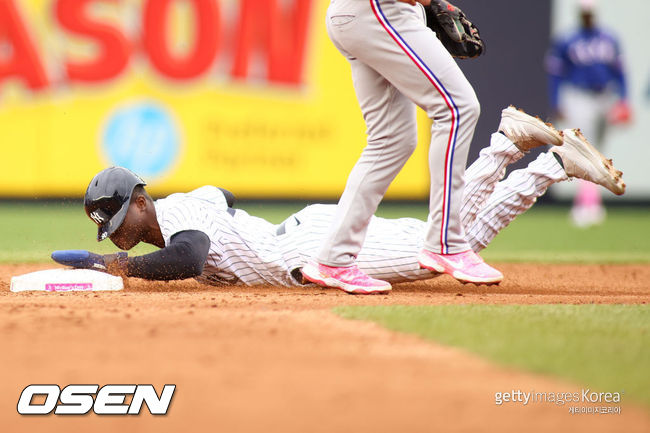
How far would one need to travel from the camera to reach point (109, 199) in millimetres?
4559

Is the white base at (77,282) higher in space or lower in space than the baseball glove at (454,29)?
lower

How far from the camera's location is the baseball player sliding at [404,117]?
4.27 m

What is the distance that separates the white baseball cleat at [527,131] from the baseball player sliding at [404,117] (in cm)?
50

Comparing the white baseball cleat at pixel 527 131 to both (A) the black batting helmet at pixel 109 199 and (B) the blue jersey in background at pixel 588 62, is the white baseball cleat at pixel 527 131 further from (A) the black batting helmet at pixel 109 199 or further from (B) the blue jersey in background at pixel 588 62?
(B) the blue jersey in background at pixel 588 62

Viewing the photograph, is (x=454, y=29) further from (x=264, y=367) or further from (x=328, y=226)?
(x=264, y=367)

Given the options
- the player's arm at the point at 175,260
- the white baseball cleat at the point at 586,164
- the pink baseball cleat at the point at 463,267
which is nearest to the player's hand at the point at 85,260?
the player's arm at the point at 175,260

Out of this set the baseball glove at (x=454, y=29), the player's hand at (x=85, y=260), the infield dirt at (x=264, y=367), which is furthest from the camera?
the player's hand at (x=85, y=260)

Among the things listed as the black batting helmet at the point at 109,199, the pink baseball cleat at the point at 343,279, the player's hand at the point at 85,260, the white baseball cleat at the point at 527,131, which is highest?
the white baseball cleat at the point at 527,131

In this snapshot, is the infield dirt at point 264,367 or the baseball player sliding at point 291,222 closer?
the infield dirt at point 264,367

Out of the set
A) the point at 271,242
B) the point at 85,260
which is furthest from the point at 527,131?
the point at 85,260

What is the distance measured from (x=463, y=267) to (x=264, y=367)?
1.77 meters

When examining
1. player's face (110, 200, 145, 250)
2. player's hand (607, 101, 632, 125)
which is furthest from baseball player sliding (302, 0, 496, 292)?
player's hand (607, 101, 632, 125)

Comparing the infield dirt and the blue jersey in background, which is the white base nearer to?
the infield dirt

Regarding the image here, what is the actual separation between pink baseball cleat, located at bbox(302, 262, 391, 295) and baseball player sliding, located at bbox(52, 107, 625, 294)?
0.01m
